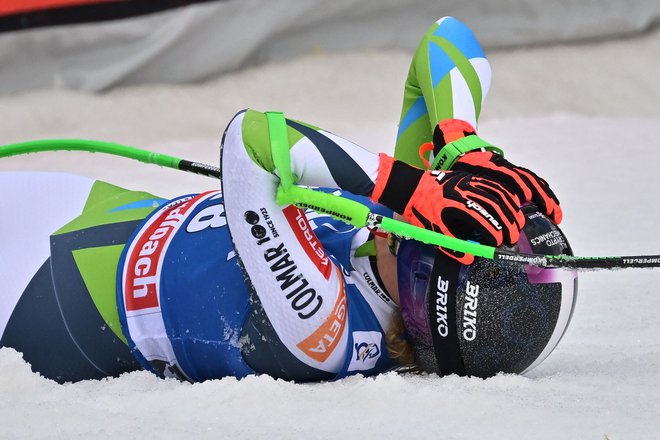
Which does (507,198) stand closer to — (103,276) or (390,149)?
(103,276)

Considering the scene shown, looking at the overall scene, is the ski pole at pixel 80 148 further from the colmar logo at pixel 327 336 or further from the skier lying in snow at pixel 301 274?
the colmar logo at pixel 327 336

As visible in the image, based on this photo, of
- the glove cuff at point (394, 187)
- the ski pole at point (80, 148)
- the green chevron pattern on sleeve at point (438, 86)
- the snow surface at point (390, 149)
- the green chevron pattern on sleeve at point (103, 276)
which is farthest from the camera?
the ski pole at point (80, 148)

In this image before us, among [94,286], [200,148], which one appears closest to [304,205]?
[94,286]

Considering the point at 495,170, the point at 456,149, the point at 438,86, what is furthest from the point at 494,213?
the point at 438,86

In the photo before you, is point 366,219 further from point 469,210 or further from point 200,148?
point 200,148

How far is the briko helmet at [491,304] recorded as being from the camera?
57.2 inches

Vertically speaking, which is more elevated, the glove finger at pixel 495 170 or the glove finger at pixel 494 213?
the glove finger at pixel 495 170

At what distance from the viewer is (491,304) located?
146 centimetres

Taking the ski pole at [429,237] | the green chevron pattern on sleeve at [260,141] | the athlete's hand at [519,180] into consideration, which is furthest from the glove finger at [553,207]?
the green chevron pattern on sleeve at [260,141]

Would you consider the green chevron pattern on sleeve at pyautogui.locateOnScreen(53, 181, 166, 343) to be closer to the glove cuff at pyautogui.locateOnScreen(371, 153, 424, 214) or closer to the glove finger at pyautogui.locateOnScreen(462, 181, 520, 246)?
the glove cuff at pyautogui.locateOnScreen(371, 153, 424, 214)

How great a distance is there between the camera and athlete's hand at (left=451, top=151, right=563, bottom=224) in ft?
4.80

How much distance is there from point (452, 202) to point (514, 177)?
0.40ft

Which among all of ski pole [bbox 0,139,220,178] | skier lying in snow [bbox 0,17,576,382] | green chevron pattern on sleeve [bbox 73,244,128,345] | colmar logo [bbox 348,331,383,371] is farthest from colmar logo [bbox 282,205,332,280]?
ski pole [bbox 0,139,220,178]

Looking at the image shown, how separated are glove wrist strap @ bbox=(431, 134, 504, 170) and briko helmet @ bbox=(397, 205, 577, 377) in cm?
17
